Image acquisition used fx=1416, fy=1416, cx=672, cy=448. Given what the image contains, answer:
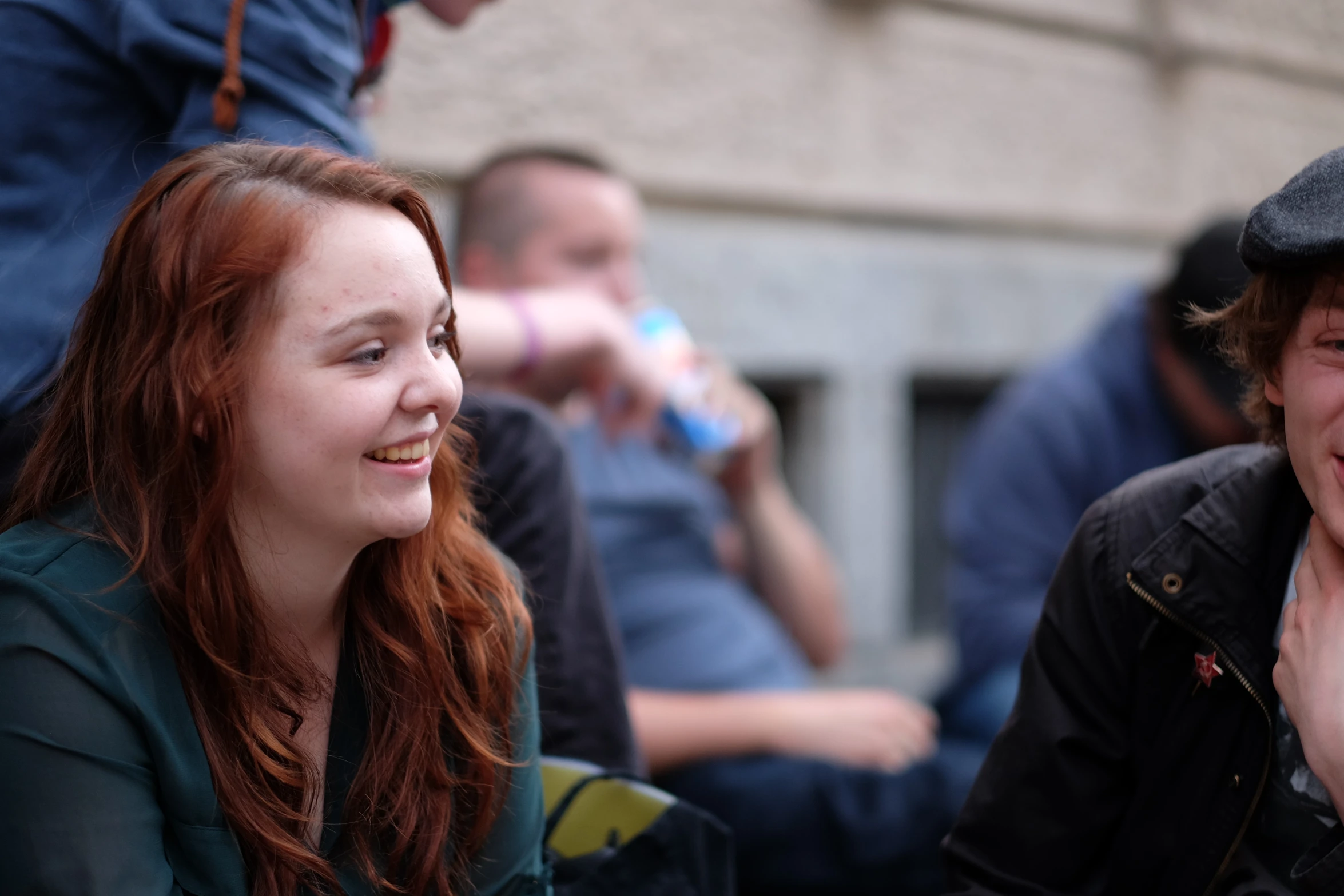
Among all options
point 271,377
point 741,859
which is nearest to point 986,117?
point 741,859

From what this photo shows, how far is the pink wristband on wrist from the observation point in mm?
2232

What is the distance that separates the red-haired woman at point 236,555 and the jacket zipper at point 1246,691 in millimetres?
774

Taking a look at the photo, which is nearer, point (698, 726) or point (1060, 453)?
point (698, 726)

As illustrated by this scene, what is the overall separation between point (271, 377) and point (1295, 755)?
1200 millimetres

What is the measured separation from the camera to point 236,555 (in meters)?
1.50

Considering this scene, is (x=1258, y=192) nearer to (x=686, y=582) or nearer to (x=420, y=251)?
(x=686, y=582)

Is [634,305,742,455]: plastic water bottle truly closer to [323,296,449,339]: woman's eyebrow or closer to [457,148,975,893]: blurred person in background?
[457,148,975,893]: blurred person in background

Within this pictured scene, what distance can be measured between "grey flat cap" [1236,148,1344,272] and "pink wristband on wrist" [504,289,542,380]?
3.63 feet

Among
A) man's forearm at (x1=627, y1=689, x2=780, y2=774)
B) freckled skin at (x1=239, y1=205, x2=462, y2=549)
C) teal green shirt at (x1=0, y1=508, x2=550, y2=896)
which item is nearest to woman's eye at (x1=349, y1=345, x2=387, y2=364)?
freckled skin at (x1=239, y1=205, x2=462, y2=549)

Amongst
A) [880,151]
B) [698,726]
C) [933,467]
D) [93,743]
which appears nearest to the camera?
[93,743]

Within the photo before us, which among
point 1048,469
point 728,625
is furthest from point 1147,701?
point 1048,469

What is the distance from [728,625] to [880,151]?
290 centimetres

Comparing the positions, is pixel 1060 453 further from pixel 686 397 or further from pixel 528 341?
pixel 528 341

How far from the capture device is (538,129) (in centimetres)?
464
